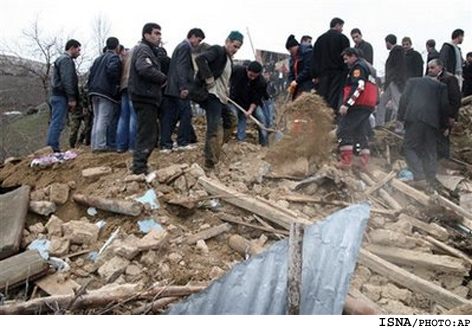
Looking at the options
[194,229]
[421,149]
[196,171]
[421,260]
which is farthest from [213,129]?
[421,149]

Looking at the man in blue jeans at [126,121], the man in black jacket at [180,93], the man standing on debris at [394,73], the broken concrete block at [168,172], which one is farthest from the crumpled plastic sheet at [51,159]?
the man standing on debris at [394,73]

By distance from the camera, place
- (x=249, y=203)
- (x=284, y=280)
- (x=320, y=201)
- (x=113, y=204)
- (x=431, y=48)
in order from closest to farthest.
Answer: (x=284, y=280)
(x=113, y=204)
(x=249, y=203)
(x=320, y=201)
(x=431, y=48)

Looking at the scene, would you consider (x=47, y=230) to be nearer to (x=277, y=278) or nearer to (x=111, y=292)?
(x=111, y=292)

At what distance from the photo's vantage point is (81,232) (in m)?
4.95

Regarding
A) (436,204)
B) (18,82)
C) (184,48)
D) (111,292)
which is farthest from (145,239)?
(18,82)

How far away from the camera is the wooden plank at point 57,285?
4.14 m

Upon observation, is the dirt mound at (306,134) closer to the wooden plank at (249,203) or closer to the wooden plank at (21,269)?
the wooden plank at (249,203)

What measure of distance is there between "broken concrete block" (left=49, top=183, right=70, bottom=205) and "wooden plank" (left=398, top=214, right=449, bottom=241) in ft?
14.1

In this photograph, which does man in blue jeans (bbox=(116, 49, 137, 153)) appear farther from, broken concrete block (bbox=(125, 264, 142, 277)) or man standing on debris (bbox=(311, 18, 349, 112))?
man standing on debris (bbox=(311, 18, 349, 112))

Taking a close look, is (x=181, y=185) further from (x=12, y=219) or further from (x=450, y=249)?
(x=450, y=249)

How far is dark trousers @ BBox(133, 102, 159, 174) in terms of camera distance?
561 centimetres

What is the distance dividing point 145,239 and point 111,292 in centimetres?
99

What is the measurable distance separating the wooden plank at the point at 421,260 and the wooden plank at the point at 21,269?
11.4 feet

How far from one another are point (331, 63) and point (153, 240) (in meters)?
4.27
